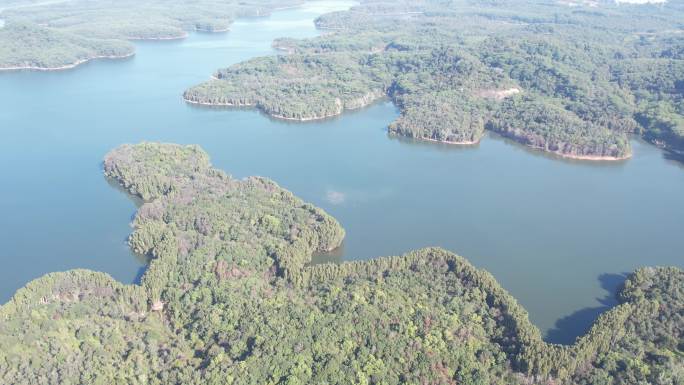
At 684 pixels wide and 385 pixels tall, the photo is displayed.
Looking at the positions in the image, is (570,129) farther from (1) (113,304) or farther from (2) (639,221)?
(1) (113,304)

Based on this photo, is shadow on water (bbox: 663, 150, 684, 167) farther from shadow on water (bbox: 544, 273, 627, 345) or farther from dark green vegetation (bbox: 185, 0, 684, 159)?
shadow on water (bbox: 544, 273, 627, 345)

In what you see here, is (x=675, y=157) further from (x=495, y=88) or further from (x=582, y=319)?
(x=582, y=319)

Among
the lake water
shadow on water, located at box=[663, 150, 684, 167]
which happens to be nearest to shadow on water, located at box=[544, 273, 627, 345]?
the lake water

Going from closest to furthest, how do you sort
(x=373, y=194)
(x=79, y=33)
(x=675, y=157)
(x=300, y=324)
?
1. (x=300, y=324)
2. (x=373, y=194)
3. (x=675, y=157)
4. (x=79, y=33)

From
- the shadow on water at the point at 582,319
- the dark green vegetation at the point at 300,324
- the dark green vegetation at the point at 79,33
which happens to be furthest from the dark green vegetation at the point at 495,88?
the dark green vegetation at the point at 79,33

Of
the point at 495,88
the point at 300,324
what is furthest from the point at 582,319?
the point at 495,88

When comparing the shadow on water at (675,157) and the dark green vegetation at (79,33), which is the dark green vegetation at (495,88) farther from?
the dark green vegetation at (79,33)
